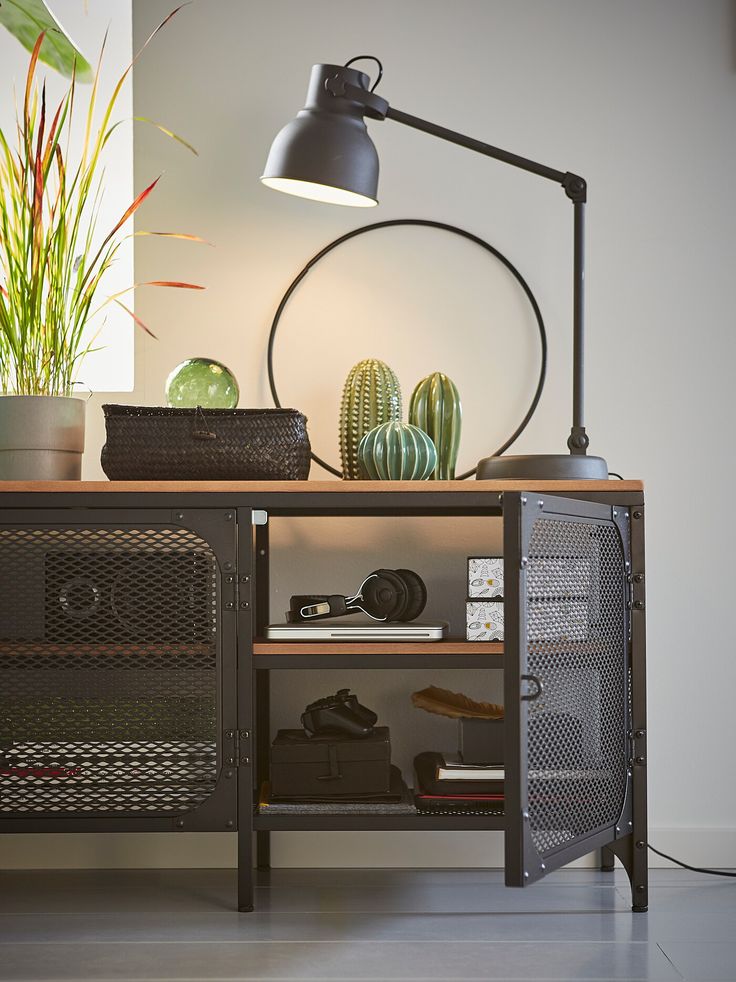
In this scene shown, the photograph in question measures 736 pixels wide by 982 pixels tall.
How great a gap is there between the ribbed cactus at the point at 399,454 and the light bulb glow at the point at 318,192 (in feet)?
1.52

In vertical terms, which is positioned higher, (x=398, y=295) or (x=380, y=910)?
(x=398, y=295)

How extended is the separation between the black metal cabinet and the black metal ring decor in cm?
43

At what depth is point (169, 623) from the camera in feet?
5.53

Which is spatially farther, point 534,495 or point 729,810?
point 729,810

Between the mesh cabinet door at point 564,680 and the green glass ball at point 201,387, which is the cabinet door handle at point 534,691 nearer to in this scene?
the mesh cabinet door at point 564,680

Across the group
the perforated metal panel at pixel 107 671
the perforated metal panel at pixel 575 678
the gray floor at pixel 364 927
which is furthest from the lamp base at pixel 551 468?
the gray floor at pixel 364 927

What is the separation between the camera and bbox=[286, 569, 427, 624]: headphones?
1739 mm

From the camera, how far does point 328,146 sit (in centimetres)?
177

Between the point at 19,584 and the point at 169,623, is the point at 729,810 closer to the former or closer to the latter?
the point at 169,623

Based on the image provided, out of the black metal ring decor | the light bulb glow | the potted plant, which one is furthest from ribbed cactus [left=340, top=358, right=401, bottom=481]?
the potted plant

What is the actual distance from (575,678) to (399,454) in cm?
51

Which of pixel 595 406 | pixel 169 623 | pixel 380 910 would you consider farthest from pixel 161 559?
pixel 595 406

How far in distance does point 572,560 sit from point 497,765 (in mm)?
440

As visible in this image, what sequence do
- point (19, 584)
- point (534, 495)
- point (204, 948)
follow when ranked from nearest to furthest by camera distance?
point (534, 495), point (204, 948), point (19, 584)
